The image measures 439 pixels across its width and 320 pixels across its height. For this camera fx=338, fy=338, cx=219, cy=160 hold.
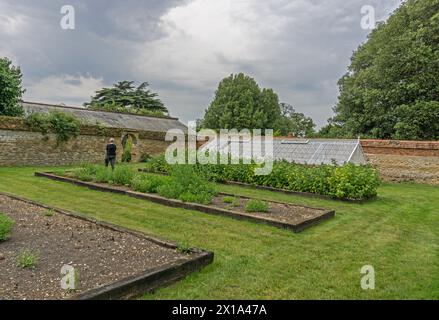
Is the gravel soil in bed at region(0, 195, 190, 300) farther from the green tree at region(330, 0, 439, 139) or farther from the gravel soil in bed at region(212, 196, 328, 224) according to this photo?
the green tree at region(330, 0, 439, 139)

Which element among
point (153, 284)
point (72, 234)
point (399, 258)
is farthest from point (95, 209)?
point (399, 258)

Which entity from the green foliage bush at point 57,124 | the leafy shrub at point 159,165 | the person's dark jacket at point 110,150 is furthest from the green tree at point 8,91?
the leafy shrub at point 159,165

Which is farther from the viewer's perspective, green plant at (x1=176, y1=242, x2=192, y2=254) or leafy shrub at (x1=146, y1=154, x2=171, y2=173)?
leafy shrub at (x1=146, y1=154, x2=171, y2=173)

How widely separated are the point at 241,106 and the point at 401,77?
18371 millimetres

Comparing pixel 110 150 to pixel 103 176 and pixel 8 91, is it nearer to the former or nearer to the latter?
pixel 103 176

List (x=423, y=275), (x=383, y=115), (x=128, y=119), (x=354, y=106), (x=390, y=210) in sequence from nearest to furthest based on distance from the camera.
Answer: (x=423, y=275)
(x=390, y=210)
(x=383, y=115)
(x=354, y=106)
(x=128, y=119)

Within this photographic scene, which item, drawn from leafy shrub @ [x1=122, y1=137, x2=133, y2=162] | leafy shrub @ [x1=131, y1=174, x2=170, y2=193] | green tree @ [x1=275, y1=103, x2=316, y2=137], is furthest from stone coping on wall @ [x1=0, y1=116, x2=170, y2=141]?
green tree @ [x1=275, y1=103, x2=316, y2=137]

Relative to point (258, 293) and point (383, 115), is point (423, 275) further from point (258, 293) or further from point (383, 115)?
point (383, 115)

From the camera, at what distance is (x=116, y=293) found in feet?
10.2

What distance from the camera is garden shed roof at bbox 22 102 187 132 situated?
2131 cm

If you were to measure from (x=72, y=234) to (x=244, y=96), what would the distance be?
3200 cm

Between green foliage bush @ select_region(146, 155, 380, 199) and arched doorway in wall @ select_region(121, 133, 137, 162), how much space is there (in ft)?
28.1

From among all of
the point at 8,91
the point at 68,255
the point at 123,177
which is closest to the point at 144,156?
the point at 8,91

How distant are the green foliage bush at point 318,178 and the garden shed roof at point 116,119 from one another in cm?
1262
